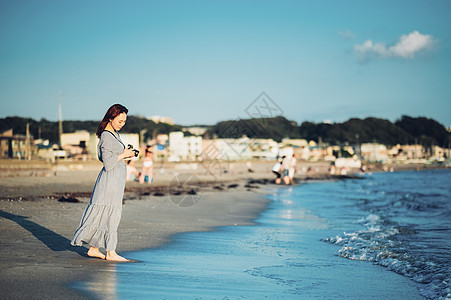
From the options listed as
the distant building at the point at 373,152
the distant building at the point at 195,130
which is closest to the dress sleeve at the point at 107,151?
the distant building at the point at 195,130

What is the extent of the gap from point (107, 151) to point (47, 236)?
2.11 metres

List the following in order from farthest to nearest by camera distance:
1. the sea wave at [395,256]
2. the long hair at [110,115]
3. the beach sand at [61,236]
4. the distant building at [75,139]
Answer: the distant building at [75,139] < the long hair at [110,115] < the sea wave at [395,256] < the beach sand at [61,236]

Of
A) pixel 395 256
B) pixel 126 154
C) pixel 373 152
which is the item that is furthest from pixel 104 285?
pixel 373 152

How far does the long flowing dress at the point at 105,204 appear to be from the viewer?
462cm

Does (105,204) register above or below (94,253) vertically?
above

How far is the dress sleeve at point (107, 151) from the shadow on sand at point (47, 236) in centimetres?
121

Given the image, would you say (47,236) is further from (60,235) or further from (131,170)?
(131,170)

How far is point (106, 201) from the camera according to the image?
4.66 meters

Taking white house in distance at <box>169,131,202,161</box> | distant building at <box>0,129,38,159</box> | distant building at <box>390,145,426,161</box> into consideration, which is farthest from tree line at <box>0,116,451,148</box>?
distant building at <box>0,129,38,159</box>

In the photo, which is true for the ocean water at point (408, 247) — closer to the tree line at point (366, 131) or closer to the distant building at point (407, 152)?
the tree line at point (366, 131)

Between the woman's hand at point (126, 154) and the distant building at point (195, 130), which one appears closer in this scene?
the woman's hand at point (126, 154)

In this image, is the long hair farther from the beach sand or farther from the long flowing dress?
→ the beach sand

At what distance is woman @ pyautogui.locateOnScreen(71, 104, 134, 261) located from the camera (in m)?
4.62

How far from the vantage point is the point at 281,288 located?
4.13 metres
